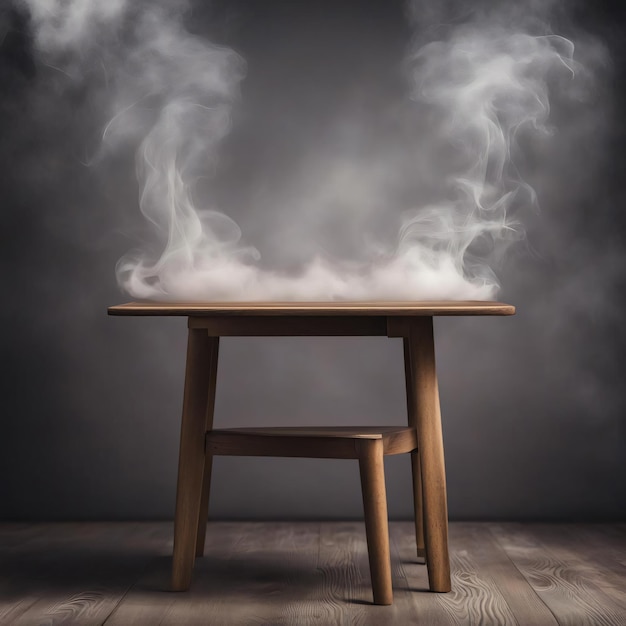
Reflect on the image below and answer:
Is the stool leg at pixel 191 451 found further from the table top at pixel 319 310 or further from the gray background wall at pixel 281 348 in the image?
the gray background wall at pixel 281 348

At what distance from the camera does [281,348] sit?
281 cm

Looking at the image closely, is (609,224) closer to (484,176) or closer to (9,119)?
(484,176)

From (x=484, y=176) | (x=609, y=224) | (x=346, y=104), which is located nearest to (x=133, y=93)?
(x=346, y=104)

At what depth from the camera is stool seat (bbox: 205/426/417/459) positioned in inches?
75.1

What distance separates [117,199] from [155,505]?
3.28 feet

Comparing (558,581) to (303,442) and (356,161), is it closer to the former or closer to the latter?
(303,442)

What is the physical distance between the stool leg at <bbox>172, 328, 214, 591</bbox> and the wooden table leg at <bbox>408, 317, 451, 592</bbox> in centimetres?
48

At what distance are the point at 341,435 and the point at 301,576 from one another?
0.46 m

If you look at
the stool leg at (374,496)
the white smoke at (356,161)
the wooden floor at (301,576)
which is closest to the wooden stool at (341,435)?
the stool leg at (374,496)

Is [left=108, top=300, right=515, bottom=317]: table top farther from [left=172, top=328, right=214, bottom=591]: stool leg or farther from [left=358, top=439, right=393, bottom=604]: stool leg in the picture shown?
[left=358, top=439, right=393, bottom=604]: stool leg

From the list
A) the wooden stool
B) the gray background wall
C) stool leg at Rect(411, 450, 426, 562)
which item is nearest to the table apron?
the wooden stool

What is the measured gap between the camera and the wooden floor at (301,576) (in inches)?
72.1

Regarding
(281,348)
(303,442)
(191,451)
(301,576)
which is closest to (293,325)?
(303,442)

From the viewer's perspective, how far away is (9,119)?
279cm
